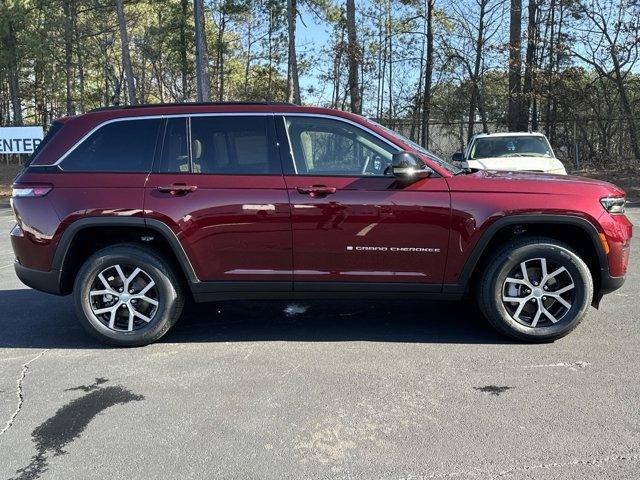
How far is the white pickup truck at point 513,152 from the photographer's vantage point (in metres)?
9.78

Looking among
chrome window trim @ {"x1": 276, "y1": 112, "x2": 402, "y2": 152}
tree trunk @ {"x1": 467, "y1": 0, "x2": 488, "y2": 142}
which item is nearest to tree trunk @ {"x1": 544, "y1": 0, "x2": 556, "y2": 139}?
tree trunk @ {"x1": 467, "y1": 0, "x2": 488, "y2": 142}

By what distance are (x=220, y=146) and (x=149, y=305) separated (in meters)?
1.44

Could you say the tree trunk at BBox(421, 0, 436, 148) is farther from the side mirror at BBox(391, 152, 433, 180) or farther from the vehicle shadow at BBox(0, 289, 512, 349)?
the side mirror at BBox(391, 152, 433, 180)

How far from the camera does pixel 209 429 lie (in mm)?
3230

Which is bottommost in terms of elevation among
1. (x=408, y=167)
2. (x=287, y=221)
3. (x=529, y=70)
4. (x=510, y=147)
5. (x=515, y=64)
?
(x=287, y=221)

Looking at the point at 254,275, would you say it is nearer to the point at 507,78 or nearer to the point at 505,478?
the point at 505,478

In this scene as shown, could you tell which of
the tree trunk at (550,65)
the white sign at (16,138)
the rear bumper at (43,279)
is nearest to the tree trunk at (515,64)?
the tree trunk at (550,65)

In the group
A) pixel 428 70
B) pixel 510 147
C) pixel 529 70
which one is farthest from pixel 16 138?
pixel 529 70

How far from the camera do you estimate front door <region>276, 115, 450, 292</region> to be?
4234mm

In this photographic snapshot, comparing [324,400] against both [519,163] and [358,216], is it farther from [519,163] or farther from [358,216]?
[519,163]

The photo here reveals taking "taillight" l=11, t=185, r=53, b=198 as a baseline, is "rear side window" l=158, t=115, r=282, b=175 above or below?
above

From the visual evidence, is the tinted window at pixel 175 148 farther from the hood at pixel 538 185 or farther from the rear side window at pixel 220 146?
the hood at pixel 538 185

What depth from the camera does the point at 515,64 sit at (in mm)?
19828

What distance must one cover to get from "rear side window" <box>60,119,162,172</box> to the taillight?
225 millimetres
